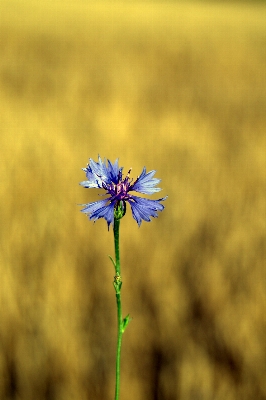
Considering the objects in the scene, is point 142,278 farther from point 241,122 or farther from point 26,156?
point 241,122

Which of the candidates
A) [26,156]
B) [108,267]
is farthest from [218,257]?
[26,156]

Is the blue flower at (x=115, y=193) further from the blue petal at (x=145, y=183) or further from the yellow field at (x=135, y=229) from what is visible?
the yellow field at (x=135, y=229)

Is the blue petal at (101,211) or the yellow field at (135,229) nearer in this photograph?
the blue petal at (101,211)

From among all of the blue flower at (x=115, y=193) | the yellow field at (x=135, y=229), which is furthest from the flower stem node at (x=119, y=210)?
the yellow field at (x=135, y=229)

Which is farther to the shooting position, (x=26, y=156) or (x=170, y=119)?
(x=170, y=119)

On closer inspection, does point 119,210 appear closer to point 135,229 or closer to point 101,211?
point 101,211

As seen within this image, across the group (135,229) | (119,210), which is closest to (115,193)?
(119,210)
